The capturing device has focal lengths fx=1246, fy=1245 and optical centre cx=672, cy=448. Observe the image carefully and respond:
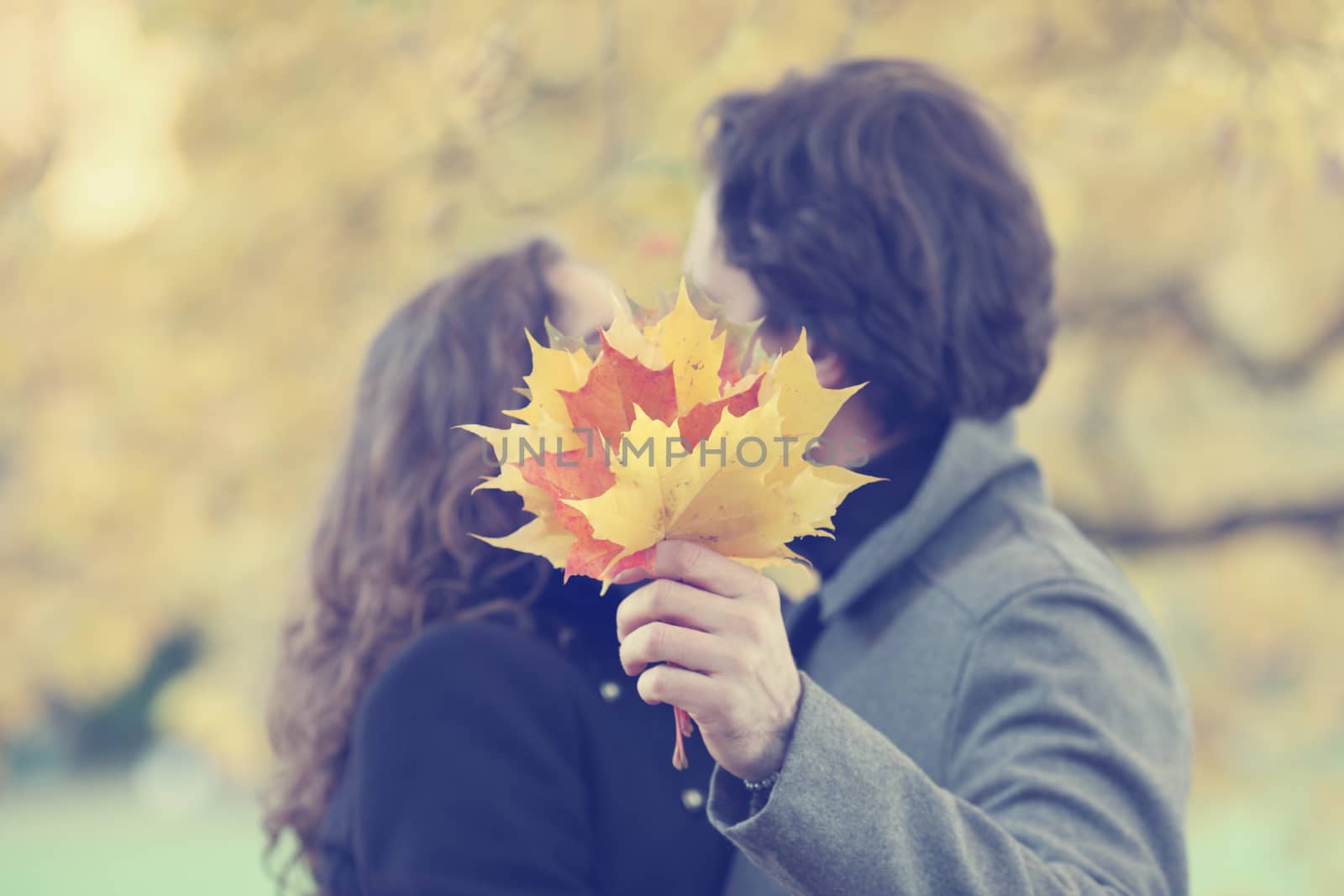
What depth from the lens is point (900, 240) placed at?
1536mm

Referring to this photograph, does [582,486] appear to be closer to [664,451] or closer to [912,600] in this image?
[664,451]

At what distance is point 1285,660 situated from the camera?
2945mm

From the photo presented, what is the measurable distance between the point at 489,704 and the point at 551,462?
0.53 m

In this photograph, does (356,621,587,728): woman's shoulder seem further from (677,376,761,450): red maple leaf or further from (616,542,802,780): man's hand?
(677,376,761,450): red maple leaf

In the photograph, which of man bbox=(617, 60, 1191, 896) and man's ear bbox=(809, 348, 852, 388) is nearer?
man bbox=(617, 60, 1191, 896)

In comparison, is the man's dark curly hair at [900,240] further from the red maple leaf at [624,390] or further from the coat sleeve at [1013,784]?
the red maple leaf at [624,390]

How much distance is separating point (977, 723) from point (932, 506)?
28 centimetres

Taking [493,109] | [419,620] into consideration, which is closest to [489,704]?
[419,620]

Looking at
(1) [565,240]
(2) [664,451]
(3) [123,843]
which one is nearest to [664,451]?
(2) [664,451]

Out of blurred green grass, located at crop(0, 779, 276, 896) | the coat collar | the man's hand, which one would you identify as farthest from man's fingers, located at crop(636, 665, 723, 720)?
blurred green grass, located at crop(0, 779, 276, 896)

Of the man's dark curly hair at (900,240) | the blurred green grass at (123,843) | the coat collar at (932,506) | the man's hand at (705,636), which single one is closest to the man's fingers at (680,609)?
the man's hand at (705,636)

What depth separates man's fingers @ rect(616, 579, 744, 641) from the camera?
0.88 metres

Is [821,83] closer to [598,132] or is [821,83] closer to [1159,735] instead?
[1159,735]

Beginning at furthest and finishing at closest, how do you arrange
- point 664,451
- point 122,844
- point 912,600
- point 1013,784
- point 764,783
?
point 122,844
point 912,600
point 1013,784
point 764,783
point 664,451
